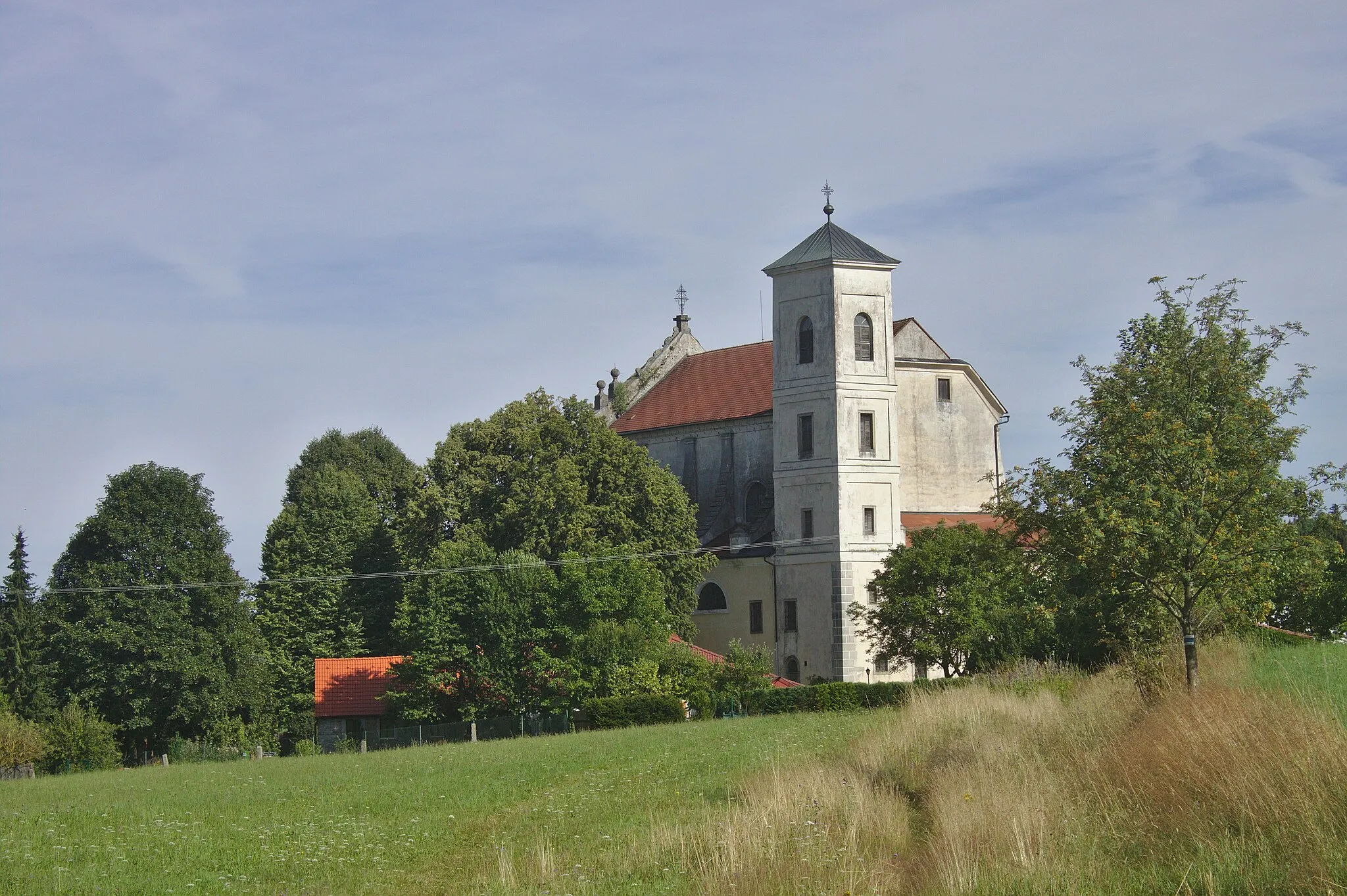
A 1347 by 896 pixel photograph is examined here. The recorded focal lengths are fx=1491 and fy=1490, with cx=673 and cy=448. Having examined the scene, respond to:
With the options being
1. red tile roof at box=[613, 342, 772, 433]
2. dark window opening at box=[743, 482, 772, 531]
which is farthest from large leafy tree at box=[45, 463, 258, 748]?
red tile roof at box=[613, 342, 772, 433]

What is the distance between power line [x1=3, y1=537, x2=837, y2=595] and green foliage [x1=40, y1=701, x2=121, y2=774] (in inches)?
Answer: 202

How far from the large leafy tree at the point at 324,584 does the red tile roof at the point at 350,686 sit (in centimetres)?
166

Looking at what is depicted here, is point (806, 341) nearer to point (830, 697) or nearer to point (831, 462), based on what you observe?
point (831, 462)

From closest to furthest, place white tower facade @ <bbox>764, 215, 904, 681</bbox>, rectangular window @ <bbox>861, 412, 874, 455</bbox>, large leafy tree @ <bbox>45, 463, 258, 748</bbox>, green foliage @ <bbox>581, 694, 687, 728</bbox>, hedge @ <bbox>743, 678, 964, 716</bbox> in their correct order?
hedge @ <bbox>743, 678, 964, 716</bbox> < green foliage @ <bbox>581, 694, 687, 728</bbox> < large leafy tree @ <bbox>45, 463, 258, 748</bbox> < white tower facade @ <bbox>764, 215, 904, 681</bbox> < rectangular window @ <bbox>861, 412, 874, 455</bbox>

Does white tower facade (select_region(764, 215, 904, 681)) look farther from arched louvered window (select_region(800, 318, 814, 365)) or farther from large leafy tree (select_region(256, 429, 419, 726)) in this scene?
large leafy tree (select_region(256, 429, 419, 726))

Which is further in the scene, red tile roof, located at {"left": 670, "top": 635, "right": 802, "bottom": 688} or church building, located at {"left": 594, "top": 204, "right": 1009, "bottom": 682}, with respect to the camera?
church building, located at {"left": 594, "top": 204, "right": 1009, "bottom": 682}

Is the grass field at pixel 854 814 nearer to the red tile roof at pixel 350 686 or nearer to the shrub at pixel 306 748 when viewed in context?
the shrub at pixel 306 748

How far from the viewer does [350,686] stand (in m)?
55.2

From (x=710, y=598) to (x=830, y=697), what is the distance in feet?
71.5

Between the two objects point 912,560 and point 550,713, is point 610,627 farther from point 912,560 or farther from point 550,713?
point 912,560

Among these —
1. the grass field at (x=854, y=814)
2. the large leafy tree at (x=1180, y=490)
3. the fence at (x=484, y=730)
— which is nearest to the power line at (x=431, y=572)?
the fence at (x=484, y=730)

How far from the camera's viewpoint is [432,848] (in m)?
17.9

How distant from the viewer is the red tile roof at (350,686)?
54156 mm

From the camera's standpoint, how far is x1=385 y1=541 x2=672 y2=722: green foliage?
1762 inches
